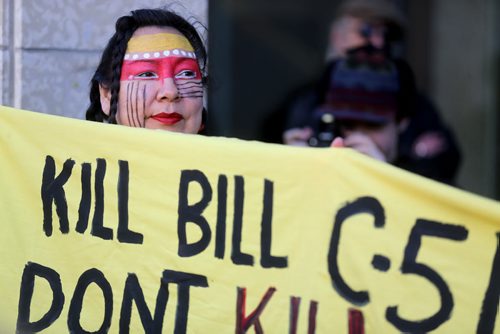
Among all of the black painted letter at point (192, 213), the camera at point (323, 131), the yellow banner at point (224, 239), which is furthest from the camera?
the camera at point (323, 131)

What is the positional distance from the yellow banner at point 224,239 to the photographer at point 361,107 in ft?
4.18

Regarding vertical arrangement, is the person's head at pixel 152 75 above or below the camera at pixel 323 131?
above

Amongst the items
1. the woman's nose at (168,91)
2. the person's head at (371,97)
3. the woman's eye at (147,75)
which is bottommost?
the person's head at (371,97)

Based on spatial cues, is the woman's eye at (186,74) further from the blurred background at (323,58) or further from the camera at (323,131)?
the blurred background at (323,58)

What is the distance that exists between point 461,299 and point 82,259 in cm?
111

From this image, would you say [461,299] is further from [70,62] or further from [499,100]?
[499,100]

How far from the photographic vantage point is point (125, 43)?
401 cm

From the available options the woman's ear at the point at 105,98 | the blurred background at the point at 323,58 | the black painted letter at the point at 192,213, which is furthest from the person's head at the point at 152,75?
the blurred background at the point at 323,58

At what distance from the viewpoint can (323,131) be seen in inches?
202

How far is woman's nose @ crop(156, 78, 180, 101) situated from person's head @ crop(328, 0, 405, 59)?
6.26 feet

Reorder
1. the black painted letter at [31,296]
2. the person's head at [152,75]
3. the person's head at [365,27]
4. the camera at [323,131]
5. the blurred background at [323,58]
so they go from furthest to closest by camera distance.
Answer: the blurred background at [323,58] → the person's head at [365,27] → the camera at [323,131] → the person's head at [152,75] → the black painted letter at [31,296]

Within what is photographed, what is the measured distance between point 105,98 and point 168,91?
0.24 metres

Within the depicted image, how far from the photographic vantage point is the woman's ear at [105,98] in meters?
4.03

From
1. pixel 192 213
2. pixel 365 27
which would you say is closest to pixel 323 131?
pixel 365 27
